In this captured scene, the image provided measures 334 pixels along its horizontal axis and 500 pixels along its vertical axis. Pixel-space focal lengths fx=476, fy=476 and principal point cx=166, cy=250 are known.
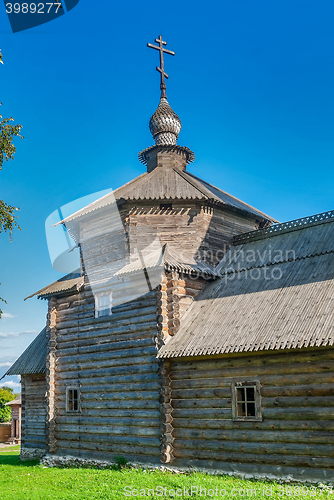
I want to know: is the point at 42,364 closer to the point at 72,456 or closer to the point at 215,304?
the point at 72,456

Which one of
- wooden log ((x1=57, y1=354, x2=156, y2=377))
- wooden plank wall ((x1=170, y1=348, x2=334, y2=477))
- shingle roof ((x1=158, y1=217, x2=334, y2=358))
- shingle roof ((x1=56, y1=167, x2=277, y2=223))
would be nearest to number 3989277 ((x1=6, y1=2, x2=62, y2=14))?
shingle roof ((x1=56, y1=167, x2=277, y2=223))

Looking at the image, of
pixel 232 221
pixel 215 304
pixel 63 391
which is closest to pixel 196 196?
pixel 232 221

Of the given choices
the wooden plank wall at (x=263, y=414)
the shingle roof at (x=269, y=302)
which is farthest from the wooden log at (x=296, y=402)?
the shingle roof at (x=269, y=302)

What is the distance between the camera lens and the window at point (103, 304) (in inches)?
655

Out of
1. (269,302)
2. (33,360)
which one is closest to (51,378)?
(33,360)

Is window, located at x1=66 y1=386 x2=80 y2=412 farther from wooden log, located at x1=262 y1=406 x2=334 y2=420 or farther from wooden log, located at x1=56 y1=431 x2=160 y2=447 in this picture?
wooden log, located at x1=262 y1=406 x2=334 y2=420

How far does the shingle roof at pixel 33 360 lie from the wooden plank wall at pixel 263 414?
8333mm

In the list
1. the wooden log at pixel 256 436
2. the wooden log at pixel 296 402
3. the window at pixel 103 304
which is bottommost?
the wooden log at pixel 256 436

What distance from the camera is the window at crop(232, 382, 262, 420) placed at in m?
12.4

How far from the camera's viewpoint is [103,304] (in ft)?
55.3

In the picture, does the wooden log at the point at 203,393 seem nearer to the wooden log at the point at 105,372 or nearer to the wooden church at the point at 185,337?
the wooden church at the point at 185,337

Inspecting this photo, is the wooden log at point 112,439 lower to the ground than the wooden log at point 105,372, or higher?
lower

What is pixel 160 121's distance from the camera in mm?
21594

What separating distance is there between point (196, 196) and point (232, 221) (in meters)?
2.17
